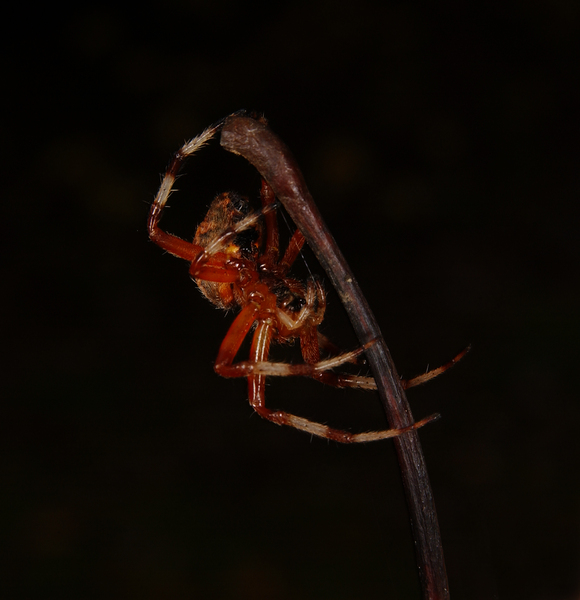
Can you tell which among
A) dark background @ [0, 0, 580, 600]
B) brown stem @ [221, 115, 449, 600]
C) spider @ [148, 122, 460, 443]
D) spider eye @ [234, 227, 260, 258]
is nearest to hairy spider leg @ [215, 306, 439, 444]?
spider @ [148, 122, 460, 443]

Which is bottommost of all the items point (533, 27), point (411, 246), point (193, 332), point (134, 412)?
point (134, 412)

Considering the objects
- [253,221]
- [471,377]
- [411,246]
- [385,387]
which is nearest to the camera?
[385,387]

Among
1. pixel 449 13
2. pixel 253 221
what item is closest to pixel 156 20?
pixel 449 13

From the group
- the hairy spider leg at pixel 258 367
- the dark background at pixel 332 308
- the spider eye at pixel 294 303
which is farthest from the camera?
the dark background at pixel 332 308

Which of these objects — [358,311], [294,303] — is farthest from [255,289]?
[358,311]

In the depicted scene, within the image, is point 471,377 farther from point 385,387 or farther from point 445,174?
point 385,387

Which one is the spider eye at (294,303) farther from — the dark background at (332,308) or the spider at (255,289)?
the dark background at (332,308)

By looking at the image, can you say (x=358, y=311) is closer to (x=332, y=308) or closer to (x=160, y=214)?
(x=160, y=214)

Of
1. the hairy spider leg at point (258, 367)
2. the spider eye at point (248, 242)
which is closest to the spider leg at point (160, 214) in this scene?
the spider eye at point (248, 242)
